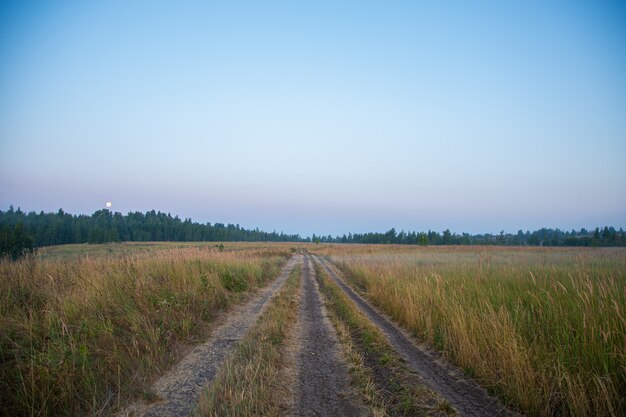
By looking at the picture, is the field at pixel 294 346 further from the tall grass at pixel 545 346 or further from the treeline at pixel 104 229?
the treeline at pixel 104 229

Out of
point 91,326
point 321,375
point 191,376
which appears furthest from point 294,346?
point 91,326

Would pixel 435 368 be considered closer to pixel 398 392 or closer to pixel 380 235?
pixel 398 392

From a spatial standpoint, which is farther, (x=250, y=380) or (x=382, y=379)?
(x=382, y=379)

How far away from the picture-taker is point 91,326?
5.79 m

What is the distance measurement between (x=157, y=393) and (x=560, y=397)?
579cm

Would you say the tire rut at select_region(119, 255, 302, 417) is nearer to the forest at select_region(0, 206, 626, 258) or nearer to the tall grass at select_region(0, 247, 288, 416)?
the tall grass at select_region(0, 247, 288, 416)

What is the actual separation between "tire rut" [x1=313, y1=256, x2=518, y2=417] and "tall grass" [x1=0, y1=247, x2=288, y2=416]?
4773mm

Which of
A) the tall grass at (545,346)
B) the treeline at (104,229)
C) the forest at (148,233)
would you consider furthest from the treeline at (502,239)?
the tall grass at (545,346)

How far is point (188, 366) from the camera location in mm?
5500

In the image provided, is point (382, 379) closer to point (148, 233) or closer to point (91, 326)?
point (91, 326)

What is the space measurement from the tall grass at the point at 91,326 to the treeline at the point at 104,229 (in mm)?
92950

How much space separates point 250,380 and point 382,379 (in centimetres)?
223

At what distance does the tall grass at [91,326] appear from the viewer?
402 cm

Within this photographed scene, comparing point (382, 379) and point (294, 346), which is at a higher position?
point (382, 379)
